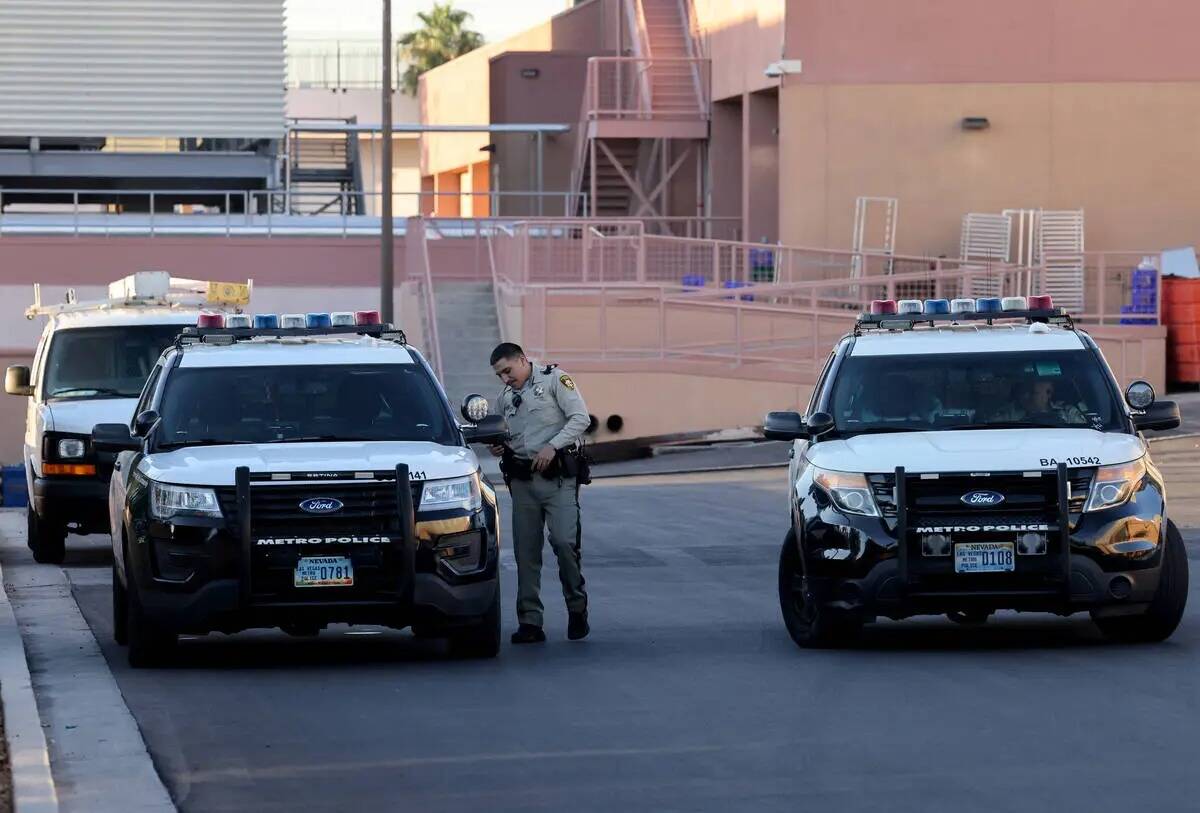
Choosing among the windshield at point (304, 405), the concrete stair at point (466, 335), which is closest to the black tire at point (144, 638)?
the windshield at point (304, 405)

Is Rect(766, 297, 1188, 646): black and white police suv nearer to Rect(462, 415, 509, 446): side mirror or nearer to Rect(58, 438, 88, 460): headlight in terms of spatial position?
Rect(462, 415, 509, 446): side mirror

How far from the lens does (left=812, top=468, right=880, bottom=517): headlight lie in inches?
454

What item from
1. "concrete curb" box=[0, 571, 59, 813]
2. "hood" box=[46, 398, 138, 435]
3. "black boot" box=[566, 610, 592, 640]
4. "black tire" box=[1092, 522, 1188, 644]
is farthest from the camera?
"hood" box=[46, 398, 138, 435]

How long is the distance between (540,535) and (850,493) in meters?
2.11

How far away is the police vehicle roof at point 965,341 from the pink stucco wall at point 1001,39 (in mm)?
25226

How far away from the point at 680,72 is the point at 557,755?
3732cm

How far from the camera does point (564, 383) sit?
42.0 ft

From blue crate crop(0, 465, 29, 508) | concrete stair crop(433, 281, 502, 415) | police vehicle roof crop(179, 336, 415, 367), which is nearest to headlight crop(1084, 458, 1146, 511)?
police vehicle roof crop(179, 336, 415, 367)

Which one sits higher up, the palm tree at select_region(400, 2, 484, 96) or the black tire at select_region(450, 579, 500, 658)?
the palm tree at select_region(400, 2, 484, 96)

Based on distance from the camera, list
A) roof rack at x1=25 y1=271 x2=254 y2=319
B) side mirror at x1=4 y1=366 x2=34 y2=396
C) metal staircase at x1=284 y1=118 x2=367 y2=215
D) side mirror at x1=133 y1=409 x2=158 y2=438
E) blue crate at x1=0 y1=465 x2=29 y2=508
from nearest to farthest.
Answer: side mirror at x1=133 y1=409 x2=158 y2=438
side mirror at x1=4 y1=366 x2=34 y2=396
roof rack at x1=25 y1=271 x2=254 y2=319
blue crate at x1=0 y1=465 x2=29 y2=508
metal staircase at x1=284 y1=118 x2=367 y2=215

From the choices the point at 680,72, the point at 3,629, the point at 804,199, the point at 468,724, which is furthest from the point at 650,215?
the point at 468,724

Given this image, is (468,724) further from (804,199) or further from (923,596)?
(804,199)

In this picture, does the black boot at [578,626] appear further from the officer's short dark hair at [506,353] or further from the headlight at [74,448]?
the headlight at [74,448]

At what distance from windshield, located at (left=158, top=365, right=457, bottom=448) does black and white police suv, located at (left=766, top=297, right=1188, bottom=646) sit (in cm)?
200
